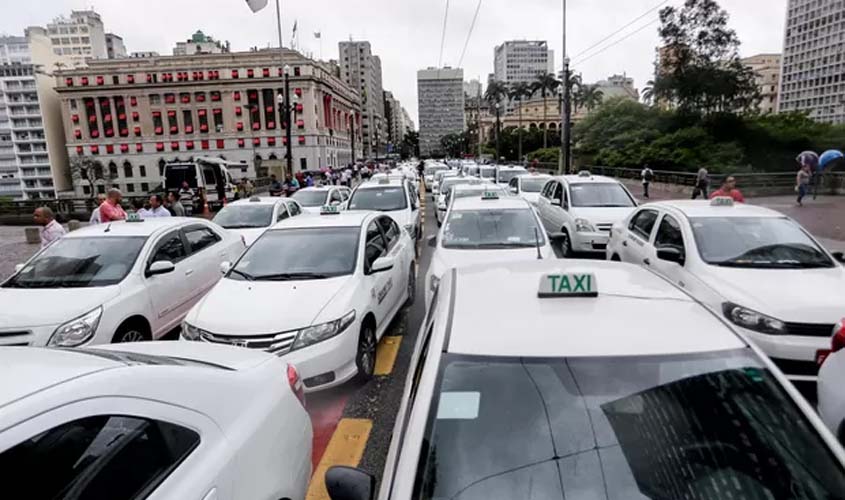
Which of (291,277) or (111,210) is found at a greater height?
(111,210)

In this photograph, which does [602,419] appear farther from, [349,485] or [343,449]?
[343,449]

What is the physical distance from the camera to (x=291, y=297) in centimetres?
500

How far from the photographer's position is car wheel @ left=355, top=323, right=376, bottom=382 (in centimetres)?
502

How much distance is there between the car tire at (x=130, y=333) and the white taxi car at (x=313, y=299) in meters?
1.02

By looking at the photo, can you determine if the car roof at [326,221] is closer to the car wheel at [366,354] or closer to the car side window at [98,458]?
the car wheel at [366,354]

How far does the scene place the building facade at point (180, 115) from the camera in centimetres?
8106

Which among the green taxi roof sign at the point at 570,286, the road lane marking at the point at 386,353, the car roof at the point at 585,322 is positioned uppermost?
the green taxi roof sign at the point at 570,286

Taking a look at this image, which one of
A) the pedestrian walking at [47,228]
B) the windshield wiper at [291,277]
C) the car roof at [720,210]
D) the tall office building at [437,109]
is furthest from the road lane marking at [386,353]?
the tall office building at [437,109]

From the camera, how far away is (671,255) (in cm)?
586

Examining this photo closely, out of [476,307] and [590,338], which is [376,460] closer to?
[476,307]

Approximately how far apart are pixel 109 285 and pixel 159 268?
54 centimetres

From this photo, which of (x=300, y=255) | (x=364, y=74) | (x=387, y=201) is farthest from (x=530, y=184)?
(x=364, y=74)

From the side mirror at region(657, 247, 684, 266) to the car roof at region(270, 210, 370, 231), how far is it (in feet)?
11.7

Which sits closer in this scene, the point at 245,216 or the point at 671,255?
the point at 671,255
